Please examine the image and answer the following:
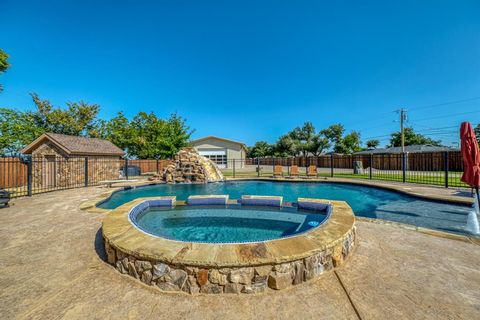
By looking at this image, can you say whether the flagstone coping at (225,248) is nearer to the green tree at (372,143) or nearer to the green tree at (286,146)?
the green tree at (286,146)

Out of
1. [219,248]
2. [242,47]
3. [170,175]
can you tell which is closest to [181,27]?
[242,47]

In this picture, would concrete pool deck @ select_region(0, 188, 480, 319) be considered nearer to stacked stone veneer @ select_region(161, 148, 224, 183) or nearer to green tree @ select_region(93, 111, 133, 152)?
stacked stone veneer @ select_region(161, 148, 224, 183)

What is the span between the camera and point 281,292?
2131mm

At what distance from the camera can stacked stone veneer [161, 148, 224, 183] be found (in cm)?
1227

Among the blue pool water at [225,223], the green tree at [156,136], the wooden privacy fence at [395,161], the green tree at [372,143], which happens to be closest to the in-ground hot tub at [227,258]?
the blue pool water at [225,223]

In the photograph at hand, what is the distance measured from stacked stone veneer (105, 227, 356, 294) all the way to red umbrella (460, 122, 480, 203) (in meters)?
4.25

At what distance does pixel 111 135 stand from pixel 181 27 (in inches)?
650

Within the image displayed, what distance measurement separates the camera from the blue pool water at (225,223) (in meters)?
4.27

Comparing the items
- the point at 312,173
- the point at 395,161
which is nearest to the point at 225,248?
the point at 312,173

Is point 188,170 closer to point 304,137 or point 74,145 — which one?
point 74,145

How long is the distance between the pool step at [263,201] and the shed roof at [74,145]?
39.4ft

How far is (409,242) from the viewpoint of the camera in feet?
11.1

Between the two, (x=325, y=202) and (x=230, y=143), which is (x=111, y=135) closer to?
(x=230, y=143)

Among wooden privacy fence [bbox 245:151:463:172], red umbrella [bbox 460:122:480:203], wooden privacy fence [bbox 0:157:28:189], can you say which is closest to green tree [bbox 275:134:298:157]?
wooden privacy fence [bbox 245:151:463:172]
